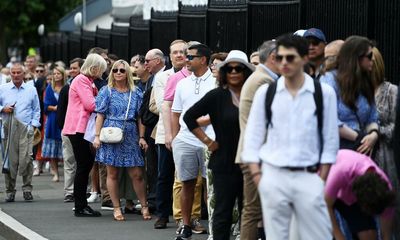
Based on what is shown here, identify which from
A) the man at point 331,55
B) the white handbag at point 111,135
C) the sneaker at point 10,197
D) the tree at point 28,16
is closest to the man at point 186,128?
the white handbag at point 111,135

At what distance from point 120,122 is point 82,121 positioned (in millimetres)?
951

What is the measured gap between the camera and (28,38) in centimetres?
7181

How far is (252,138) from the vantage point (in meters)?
9.25

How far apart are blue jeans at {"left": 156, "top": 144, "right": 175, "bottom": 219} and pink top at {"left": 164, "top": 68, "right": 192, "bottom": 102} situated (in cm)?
74

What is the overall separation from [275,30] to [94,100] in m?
2.45

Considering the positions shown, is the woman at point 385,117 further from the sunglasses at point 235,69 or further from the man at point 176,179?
the man at point 176,179

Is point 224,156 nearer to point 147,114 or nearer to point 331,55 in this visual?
point 331,55

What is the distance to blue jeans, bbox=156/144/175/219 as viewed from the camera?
14344 mm

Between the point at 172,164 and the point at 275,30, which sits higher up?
the point at 275,30

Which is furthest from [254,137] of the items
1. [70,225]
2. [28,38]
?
[28,38]

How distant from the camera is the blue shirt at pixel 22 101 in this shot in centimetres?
1814

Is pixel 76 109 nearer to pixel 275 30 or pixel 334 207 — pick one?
pixel 275 30

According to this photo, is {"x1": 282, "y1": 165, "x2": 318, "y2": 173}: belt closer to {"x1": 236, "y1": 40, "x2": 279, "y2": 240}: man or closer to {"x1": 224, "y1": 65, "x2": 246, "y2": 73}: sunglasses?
{"x1": 236, "y1": 40, "x2": 279, "y2": 240}: man

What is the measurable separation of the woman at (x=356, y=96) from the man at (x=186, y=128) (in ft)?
9.31
